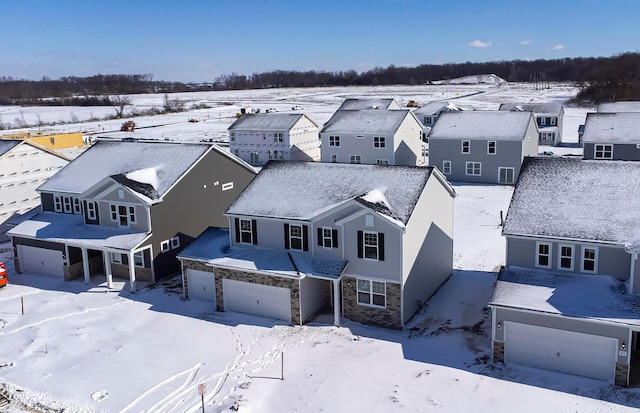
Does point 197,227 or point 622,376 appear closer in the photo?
point 622,376

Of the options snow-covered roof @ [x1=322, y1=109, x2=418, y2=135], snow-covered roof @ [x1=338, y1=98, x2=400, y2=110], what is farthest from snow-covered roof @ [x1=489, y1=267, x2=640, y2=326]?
snow-covered roof @ [x1=338, y1=98, x2=400, y2=110]

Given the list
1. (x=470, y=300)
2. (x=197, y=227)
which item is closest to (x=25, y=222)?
(x=197, y=227)

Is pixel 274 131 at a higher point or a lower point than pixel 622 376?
higher

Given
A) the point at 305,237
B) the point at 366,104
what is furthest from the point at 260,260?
the point at 366,104

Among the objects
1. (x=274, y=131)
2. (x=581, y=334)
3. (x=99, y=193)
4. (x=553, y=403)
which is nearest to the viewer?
(x=553, y=403)

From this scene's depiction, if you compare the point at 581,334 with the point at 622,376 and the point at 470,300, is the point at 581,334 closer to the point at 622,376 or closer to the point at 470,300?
the point at 622,376

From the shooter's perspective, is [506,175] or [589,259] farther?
[506,175]

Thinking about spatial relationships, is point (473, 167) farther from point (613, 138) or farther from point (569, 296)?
point (569, 296)
